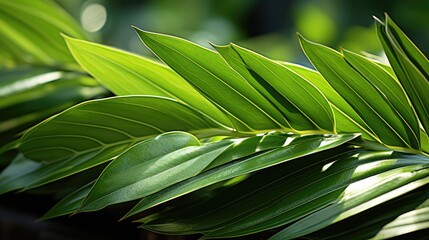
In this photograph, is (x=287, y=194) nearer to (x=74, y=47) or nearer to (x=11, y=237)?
(x=74, y=47)

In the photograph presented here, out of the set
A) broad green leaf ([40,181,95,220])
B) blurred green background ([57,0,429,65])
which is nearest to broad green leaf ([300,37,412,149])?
broad green leaf ([40,181,95,220])

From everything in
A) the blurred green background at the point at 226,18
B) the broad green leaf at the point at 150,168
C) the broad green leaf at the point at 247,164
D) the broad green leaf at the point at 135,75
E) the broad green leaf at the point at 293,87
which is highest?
the blurred green background at the point at 226,18

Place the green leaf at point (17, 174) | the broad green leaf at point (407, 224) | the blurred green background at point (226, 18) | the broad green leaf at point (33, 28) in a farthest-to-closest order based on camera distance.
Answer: the blurred green background at point (226, 18) < the broad green leaf at point (33, 28) < the green leaf at point (17, 174) < the broad green leaf at point (407, 224)

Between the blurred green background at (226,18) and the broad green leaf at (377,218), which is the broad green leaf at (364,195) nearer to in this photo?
the broad green leaf at (377,218)

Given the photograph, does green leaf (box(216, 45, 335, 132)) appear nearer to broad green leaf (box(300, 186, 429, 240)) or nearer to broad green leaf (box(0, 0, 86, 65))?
broad green leaf (box(300, 186, 429, 240))

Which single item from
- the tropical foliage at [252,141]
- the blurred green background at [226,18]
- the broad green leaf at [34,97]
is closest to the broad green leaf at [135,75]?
the tropical foliage at [252,141]

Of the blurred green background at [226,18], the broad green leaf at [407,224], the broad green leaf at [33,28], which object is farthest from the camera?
the blurred green background at [226,18]

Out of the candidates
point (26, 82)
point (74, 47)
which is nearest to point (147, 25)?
point (26, 82)
